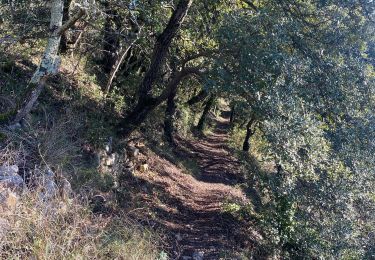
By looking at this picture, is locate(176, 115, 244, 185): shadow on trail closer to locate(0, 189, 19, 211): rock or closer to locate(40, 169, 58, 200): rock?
locate(40, 169, 58, 200): rock

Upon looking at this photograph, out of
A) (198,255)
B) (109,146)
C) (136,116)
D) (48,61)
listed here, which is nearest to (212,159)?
(136,116)

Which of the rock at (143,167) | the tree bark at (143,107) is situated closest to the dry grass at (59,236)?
the tree bark at (143,107)

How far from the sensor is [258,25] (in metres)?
6.80

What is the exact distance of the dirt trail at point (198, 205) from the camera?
740 centimetres

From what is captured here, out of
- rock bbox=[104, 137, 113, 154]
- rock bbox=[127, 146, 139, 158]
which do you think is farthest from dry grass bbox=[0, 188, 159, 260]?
rock bbox=[127, 146, 139, 158]

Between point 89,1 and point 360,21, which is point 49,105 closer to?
point 89,1

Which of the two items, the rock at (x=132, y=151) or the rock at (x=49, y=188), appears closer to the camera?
the rock at (x=49, y=188)

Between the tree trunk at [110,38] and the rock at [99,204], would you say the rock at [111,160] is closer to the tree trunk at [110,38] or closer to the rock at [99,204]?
the rock at [99,204]

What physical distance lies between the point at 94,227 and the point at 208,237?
3846mm

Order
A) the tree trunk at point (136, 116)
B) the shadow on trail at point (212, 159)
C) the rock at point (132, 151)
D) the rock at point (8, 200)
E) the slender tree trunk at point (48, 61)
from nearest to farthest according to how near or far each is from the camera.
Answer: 1. the rock at point (8, 200)
2. the slender tree trunk at point (48, 61)
3. the tree trunk at point (136, 116)
4. the rock at point (132, 151)
5. the shadow on trail at point (212, 159)

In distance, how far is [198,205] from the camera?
998cm

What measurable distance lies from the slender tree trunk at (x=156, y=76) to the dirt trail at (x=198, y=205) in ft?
5.36

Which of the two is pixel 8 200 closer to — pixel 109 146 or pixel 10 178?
pixel 10 178

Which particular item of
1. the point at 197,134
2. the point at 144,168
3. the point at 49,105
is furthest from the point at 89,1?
the point at 197,134
